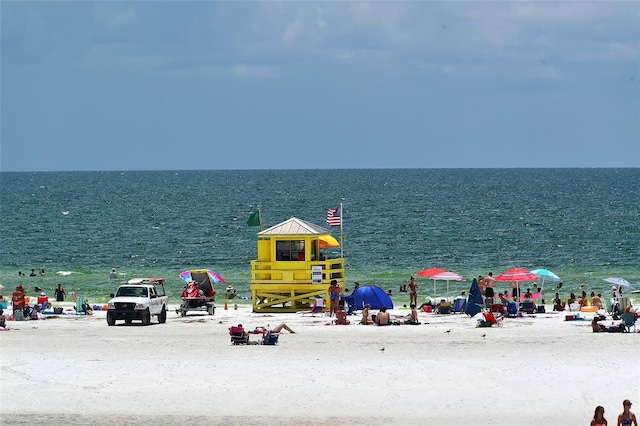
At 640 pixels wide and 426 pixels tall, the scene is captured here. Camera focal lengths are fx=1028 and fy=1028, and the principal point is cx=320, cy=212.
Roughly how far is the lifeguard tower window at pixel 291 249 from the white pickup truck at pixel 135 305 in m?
5.10

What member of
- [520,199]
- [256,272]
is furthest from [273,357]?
[520,199]

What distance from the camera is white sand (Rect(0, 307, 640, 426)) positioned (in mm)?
19859

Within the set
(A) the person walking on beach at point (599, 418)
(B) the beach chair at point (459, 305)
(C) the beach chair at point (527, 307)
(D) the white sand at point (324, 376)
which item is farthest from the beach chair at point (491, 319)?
(A) the person walking on beach at point (599, 418)

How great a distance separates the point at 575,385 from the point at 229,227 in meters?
78.7

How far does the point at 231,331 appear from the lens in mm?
27891

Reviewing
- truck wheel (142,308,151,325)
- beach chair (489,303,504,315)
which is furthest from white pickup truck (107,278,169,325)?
beach chair (489,303,504,315)

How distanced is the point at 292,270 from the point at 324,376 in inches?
527

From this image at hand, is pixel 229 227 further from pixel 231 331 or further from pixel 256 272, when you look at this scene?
pixel 231 331

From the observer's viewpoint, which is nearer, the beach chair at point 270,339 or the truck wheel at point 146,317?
the beach chair at point 270,339

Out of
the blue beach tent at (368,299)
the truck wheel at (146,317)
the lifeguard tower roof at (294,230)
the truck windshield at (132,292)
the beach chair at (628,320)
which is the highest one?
the lifeguard tower roof at (294,230)

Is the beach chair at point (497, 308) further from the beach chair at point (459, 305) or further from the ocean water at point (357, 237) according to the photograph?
the ocean water at point (357, 237)

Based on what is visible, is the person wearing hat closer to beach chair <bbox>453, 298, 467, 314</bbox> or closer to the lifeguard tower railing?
beach chair <bbox>453, 298, 467, 314</bbox>

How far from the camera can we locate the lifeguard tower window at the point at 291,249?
3625 centimetres

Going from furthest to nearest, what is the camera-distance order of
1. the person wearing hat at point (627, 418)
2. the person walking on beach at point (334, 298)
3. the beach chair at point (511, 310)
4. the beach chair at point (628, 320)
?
the person walking on beach at point (334, 298) < the beach chair at point (511, 310) < the beach chair at point (628, 320) < the person wearing hat at point (627, 418)
